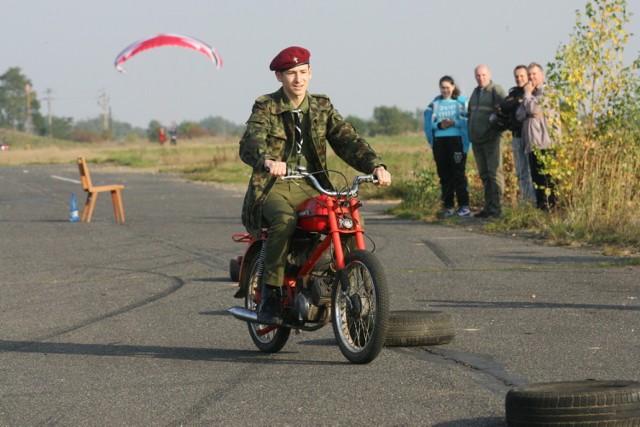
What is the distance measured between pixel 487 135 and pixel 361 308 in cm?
1090

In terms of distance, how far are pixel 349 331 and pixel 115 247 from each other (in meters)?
9.31

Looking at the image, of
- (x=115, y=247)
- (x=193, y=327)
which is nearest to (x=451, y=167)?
(x=115, y=247)

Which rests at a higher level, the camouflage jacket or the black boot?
the camouflage jacket

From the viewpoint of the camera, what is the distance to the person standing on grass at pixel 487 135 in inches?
684

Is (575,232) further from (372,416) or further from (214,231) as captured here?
(372,416)

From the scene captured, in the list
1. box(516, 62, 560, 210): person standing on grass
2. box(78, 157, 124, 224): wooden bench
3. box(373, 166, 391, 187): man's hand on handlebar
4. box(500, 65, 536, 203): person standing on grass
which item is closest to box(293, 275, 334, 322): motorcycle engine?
box(373, 166, 391, 187): man's hand on handlebar

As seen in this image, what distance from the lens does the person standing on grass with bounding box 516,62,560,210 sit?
53.3 feet

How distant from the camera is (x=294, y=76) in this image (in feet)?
24.1

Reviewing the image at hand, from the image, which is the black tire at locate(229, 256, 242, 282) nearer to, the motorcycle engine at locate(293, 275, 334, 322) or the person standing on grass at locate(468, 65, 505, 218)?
the motorcycle engine at locate(293, 275, 334, 322)

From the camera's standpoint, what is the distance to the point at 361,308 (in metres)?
6.84

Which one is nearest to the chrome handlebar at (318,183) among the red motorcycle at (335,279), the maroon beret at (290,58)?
the red motorcycle at (335,279)

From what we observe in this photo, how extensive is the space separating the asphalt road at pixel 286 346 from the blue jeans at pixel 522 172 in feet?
5.70

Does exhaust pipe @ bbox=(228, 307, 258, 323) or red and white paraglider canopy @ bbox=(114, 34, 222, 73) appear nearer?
exhaust pipe @ bbox=(228, 307, 258, 323)

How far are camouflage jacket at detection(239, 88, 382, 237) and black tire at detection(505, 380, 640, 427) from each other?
2467 mm
